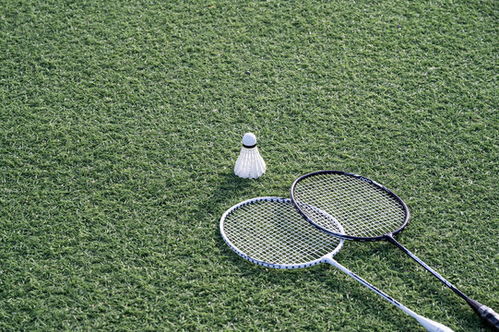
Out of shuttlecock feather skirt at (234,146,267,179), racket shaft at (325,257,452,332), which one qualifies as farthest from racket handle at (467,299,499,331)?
shuttlecock feather skirt at (234,146,267,179)

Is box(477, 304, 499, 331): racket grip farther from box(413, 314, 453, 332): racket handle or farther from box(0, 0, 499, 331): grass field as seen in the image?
box(413, 314, 453, 332): racket handle

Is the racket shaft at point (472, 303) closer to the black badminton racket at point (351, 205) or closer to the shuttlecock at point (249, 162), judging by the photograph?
the black badminton racket at point (351, 205)

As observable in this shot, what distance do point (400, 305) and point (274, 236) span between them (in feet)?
2.78

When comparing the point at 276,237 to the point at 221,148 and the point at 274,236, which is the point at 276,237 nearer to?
the point at 274,236

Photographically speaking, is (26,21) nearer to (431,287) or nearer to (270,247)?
(270,247)

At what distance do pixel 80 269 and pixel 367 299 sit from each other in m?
1.61

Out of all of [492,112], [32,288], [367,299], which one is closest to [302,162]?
[367,299]

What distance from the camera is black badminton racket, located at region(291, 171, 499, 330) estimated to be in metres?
4.11

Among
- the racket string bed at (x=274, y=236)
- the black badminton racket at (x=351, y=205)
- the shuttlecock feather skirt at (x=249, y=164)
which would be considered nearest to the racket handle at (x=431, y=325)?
the black badminton racket at (x=351, y=205)

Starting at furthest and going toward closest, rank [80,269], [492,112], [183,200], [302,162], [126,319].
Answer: [492,112]
[302,162]
[183,200]
[80,269]
[126,319]

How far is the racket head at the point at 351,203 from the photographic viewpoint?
13.5 feet

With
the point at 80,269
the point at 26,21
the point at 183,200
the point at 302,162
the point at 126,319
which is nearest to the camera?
the point at 126,319

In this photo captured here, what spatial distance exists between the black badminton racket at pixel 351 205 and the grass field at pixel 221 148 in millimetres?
119

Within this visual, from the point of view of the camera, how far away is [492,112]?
5.12 m
